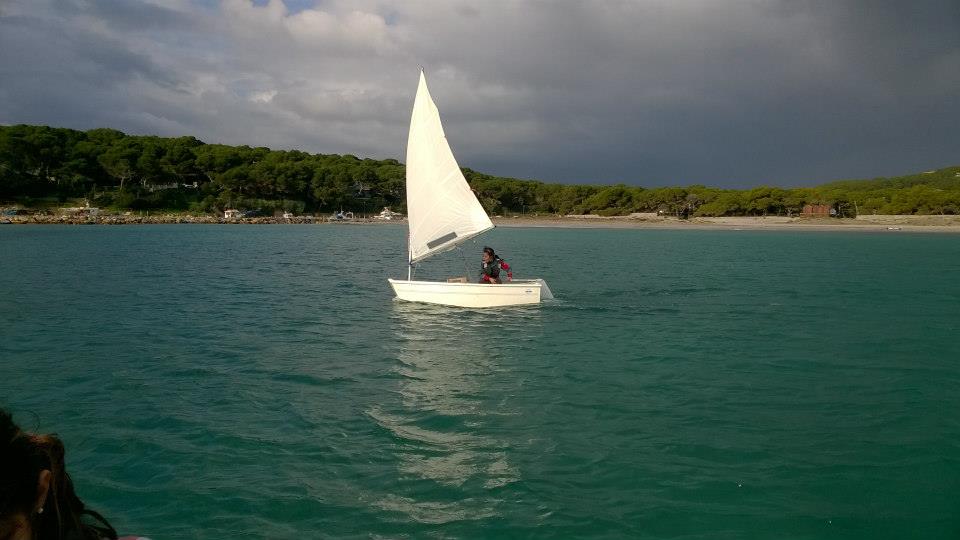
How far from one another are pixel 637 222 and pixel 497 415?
117 m

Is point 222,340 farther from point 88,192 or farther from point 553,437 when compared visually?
point 88,192

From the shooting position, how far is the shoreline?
92325mm

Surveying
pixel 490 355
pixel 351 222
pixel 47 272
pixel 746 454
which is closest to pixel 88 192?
pixel 351 222

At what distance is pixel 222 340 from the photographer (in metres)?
16.2

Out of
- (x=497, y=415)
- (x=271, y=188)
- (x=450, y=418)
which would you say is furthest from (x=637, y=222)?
(x=450, y=418)

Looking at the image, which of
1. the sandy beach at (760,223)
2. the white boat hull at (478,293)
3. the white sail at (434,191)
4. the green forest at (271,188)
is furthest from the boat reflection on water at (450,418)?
the green forest at (271,188)

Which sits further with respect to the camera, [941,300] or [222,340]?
[941,300]

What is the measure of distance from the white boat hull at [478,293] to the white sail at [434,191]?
5.64 feet

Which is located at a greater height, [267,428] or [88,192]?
[88,192]

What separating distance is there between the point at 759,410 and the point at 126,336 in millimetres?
14847

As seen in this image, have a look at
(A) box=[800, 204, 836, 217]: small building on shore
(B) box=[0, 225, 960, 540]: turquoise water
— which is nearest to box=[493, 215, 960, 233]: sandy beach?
(A) box=[800, 204, 836, 217]: small building on shore

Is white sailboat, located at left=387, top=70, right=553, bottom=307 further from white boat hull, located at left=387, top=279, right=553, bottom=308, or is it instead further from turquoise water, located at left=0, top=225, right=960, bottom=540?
turquoise water, located at left=0, top=225, right=960, bottom=540

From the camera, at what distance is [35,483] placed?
7.35ft

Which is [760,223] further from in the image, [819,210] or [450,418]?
[450,418]
